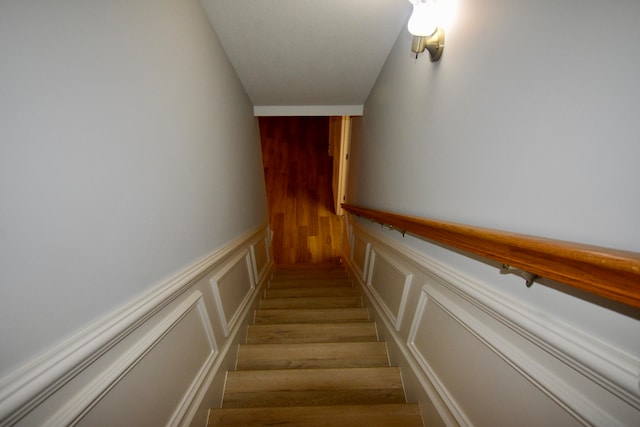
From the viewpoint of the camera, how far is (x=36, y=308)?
1.46ft

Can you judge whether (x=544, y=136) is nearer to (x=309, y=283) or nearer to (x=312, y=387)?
(x=312, y=387)

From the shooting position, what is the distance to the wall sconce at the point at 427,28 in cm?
88

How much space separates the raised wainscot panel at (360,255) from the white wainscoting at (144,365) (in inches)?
51.9

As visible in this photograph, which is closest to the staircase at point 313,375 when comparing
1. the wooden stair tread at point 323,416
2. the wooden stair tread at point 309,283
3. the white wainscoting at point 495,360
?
the wooden stair tread at point 323,416

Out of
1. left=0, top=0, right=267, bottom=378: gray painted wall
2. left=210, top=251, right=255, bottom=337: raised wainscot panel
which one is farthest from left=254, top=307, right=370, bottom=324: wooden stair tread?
left=0, top=0, right=267, bottom=378: gray painted wall

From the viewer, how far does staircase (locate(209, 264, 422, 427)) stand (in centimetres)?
108

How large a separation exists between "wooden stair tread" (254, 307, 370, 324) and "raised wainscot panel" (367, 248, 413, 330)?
27cm

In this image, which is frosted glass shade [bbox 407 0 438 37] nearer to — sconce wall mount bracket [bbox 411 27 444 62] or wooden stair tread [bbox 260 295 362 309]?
sconce wall mount bracket [bbox 411 27 444 62]

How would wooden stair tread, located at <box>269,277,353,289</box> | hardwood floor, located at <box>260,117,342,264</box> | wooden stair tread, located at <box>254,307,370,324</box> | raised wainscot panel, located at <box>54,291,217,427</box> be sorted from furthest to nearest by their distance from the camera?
1. hardwood floor, located at <box>260,117,342,264</box>
2. wooden stair tread, located at <box>269,277,353,289</box>
3. wooden stair tread, located at <box>254,307,370,324</box>
4. raised wainscot panel, located at <box>54,291,217,427</box>

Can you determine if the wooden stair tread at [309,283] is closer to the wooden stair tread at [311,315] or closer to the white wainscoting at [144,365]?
the wooden stair tread at [311,315]

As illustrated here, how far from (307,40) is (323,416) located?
235 centimetres

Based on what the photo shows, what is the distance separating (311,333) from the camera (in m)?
1.69

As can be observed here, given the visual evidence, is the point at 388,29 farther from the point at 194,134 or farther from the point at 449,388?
the point at 449,388

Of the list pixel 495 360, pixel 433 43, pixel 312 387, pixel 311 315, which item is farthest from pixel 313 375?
pixel 433 43
